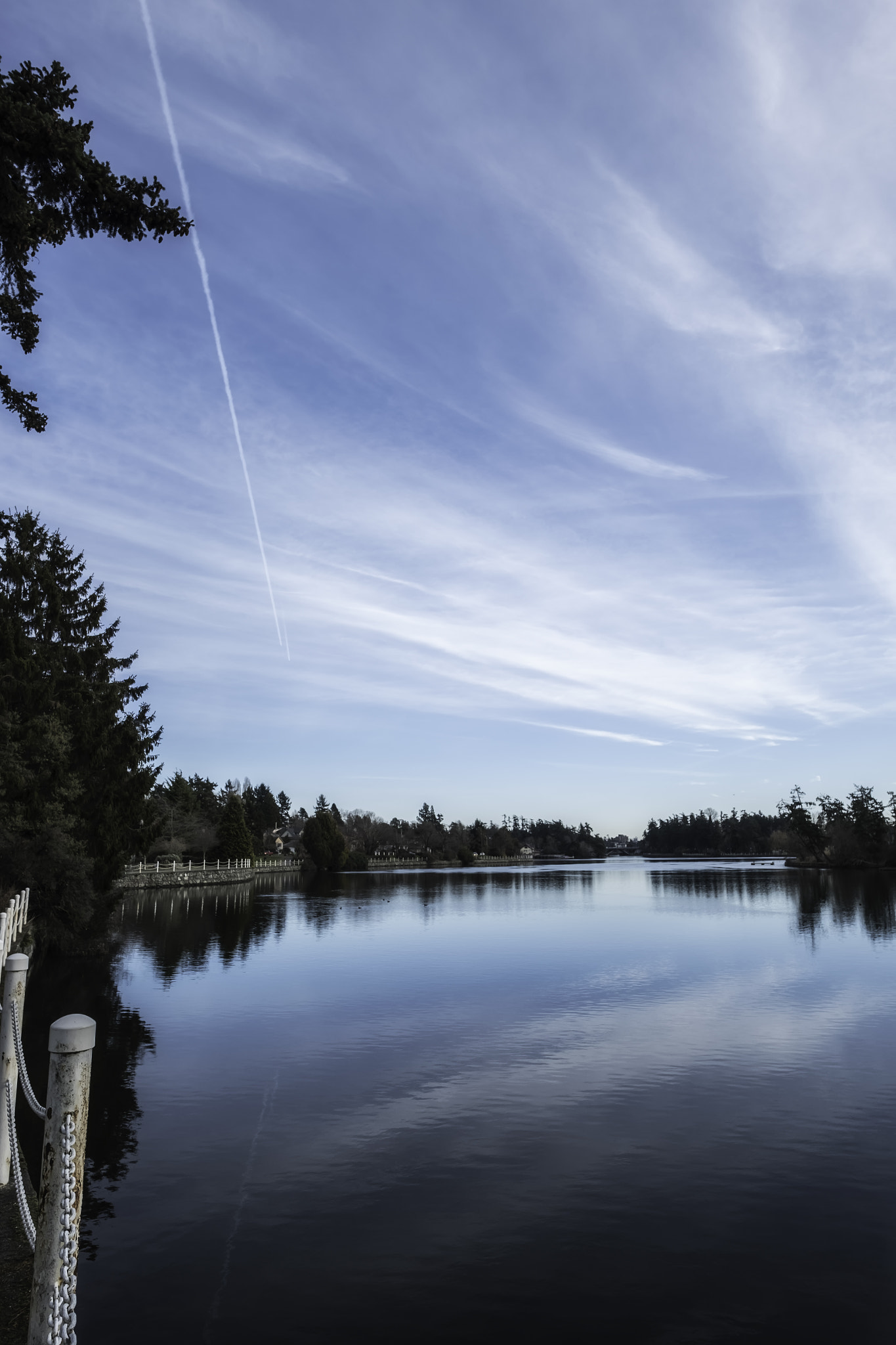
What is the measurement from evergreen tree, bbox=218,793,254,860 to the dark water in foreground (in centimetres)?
7496

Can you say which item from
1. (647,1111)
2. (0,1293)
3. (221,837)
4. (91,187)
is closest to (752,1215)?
(647,1111)

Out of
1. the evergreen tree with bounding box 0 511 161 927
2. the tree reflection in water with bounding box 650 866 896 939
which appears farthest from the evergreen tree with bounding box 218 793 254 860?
the evergreen tree with bounding box 0 511 161 927

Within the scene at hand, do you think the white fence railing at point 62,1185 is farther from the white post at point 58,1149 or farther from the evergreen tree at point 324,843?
the evergreen tree at point 324,843

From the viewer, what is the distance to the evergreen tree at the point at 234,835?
102 m

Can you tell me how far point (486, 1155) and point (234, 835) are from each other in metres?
95.1

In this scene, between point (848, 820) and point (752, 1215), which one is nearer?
point (752, 1215)

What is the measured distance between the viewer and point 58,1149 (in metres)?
4.29

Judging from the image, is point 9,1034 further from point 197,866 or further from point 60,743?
point 197,866

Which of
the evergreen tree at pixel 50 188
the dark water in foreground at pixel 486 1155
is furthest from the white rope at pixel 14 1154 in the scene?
the evergreen tree at pixel 50 188

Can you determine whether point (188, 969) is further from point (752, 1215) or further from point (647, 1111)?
point (752, 1215)

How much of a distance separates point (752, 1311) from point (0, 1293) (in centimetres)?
633

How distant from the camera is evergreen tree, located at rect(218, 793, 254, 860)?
10200cm

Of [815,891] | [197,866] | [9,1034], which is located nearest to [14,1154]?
[9,1034]

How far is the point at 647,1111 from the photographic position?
13.7 meters
